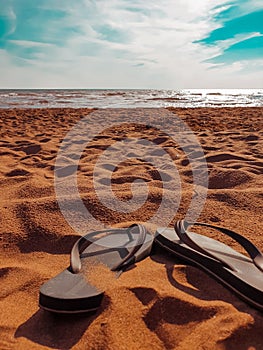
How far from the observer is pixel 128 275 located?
1.36 metres

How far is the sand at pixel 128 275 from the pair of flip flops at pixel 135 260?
1.7 inches

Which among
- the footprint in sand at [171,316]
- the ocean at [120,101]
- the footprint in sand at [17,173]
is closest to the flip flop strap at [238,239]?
the footprint in sand at [171,316]

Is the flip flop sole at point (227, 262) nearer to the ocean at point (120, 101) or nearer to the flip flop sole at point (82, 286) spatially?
the flip flop sole at point (82, 286)

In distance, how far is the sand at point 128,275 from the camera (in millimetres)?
1032

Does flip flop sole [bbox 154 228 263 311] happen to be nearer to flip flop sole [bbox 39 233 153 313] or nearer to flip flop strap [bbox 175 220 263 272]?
flip flop strap [bbox 175 220 263 272]

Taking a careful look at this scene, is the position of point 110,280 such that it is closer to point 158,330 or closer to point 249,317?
point 158,330

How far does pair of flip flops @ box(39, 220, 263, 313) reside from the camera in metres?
1.12

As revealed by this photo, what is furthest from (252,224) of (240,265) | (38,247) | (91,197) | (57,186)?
(57,186)

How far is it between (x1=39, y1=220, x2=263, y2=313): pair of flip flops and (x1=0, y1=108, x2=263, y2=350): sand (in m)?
0.04

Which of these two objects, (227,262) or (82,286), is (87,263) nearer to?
(82,286)

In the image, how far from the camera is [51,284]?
120 centimetres

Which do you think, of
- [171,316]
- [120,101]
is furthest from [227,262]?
[120,101]

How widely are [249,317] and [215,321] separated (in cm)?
12

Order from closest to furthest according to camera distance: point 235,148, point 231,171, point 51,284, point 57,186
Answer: point 51,284, point 57,186, point 231,171, point 235,148
